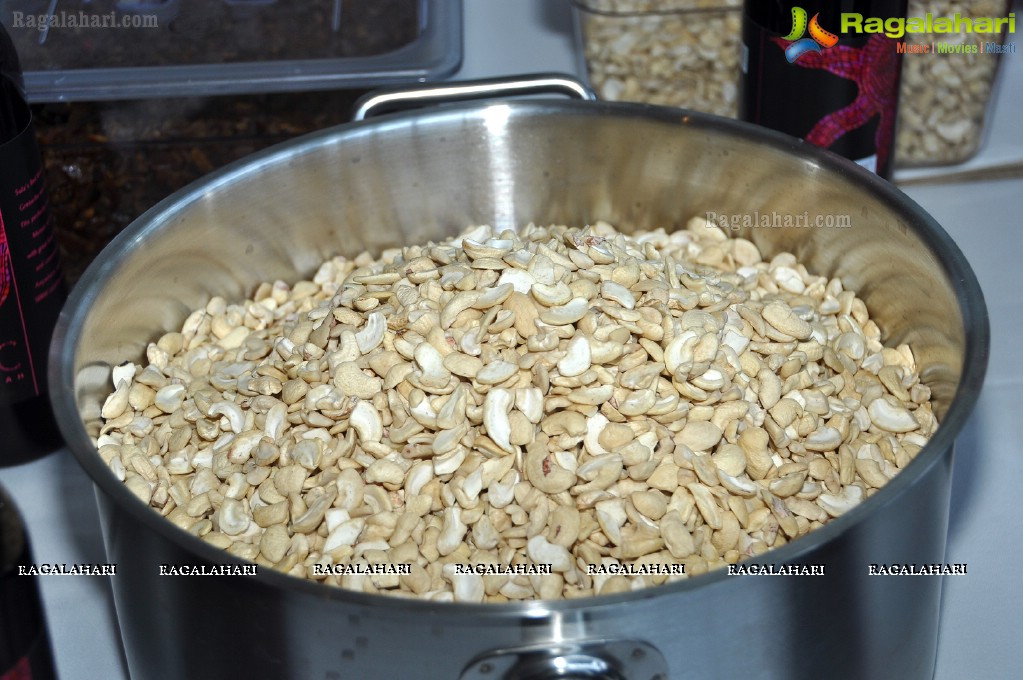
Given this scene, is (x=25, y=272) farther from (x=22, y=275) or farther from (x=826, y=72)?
(x=826, y=72)

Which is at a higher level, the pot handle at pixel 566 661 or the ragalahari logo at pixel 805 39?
the ragalahari logo at pixel 805 39

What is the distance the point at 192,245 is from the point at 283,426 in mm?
144

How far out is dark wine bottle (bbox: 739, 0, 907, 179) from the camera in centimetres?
72

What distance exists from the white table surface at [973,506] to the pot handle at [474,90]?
11.8 inches

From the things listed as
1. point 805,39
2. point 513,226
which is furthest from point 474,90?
point 805,39

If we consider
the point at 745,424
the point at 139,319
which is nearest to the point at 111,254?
the point at 139,319

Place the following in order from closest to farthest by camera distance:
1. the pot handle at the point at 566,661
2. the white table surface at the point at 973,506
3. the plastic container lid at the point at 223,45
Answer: the pot handle at the point at 566,661, the white table surface at the point at 973,506, the plastic container lid at the point at 223,45

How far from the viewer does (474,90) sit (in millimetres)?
709

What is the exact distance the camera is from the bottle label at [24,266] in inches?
25.9

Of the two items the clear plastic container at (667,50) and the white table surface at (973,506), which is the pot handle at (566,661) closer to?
the white table surface at (973,506)

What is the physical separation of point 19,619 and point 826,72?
1.84ft

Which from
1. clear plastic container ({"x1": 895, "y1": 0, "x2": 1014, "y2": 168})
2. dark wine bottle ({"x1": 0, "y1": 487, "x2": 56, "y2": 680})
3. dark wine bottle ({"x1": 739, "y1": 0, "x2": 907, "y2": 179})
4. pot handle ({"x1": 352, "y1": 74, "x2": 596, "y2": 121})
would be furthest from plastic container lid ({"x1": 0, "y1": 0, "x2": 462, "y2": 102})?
dark wine bottle ({"x1": 0, "y1": 487, "x2": 56, "y2": 680})

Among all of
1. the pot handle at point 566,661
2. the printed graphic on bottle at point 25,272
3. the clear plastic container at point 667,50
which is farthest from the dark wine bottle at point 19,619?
the clear plastic container at point 667,50

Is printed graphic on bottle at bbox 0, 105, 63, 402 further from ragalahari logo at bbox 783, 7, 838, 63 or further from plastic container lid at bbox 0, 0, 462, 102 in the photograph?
ragalahari logo at bbox 783, 7, 838, 63
